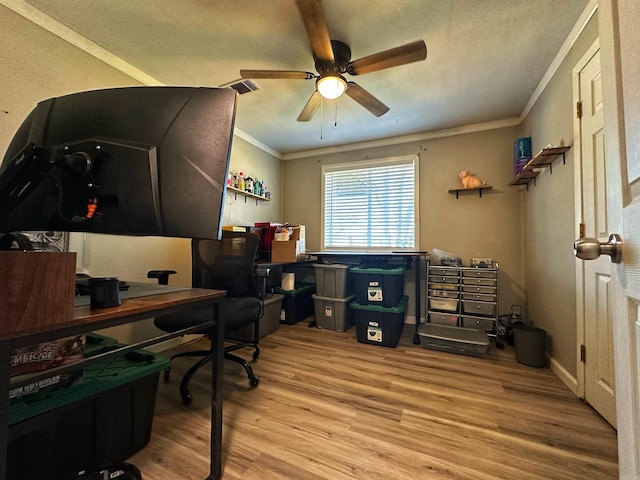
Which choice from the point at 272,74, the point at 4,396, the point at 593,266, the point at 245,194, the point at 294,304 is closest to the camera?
the point at 4,396

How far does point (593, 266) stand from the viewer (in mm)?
1486

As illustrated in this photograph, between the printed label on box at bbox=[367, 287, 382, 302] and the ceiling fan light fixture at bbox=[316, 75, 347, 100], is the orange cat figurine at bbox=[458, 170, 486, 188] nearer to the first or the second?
the printed label on box at bbox=[367, 287, 382, 302]

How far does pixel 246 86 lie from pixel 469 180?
8.51 ft

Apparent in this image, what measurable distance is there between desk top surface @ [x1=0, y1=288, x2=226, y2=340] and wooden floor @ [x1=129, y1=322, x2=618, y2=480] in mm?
810

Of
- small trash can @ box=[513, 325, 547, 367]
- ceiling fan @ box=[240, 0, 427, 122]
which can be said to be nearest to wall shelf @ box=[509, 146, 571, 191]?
ceiling fan @ box=[240, 0, 427, 122]

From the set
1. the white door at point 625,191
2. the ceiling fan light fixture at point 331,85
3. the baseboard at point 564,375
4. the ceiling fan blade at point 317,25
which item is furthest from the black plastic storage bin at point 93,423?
the baseboard at point 564,375

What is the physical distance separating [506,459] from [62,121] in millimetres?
2094

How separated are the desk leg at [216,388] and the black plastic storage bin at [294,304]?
200cm

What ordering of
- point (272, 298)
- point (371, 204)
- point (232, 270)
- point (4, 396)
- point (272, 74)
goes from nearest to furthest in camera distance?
point (4, 396) < point (272, 74) < point (232, 270) < point (272, 298) < point (371, 204)

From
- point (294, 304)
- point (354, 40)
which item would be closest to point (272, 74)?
point (354, 40)

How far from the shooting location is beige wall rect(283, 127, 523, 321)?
2783 millimetres

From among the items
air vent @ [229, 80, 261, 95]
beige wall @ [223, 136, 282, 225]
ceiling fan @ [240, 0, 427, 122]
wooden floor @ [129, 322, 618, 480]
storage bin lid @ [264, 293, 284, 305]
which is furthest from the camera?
beige wall @ [223, 136, 282, 225]

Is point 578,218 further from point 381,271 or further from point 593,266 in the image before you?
point 381,271

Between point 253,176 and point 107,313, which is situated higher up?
point 253,176
